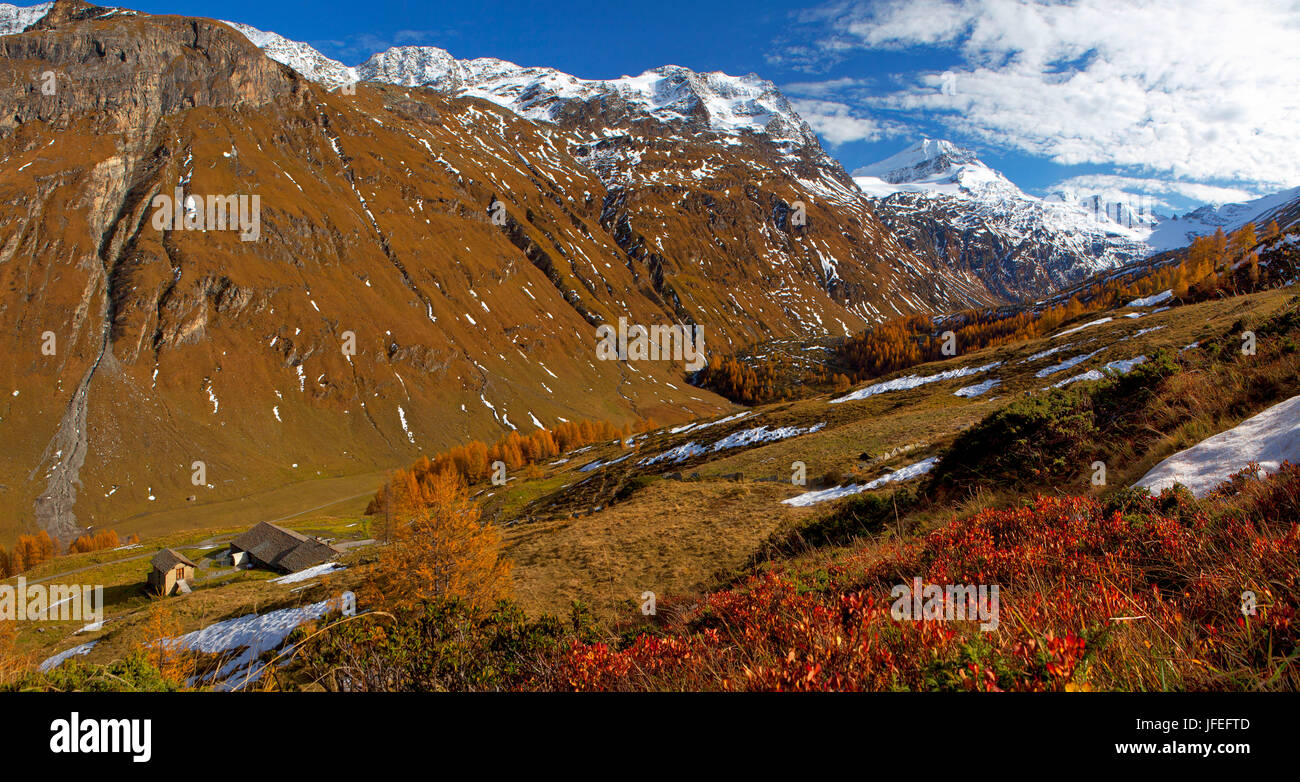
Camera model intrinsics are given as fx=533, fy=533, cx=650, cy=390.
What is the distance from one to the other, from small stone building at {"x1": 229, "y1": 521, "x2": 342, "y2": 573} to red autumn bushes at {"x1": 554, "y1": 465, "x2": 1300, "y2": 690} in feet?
241

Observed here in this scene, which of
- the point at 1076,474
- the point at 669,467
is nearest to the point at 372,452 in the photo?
the point at 669,467

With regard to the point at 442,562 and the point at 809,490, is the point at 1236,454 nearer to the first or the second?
the point at 809,490

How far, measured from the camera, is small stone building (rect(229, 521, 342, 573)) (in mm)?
65500

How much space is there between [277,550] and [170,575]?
10.8 metres

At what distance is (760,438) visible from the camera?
166ft

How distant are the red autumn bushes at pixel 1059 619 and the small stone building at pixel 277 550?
7350 centimetres

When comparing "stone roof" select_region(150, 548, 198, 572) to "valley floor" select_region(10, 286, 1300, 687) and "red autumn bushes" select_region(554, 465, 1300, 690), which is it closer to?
"valley floor" select_region(10, 286, 1300, 687)

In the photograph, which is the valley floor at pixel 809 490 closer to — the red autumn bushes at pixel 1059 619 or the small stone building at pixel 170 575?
the red autumn bushes at pixel 1059 619

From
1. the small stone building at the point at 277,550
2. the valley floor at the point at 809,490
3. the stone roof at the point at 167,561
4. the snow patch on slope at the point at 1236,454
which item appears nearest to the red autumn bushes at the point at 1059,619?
the valley floor at the point at 809,490

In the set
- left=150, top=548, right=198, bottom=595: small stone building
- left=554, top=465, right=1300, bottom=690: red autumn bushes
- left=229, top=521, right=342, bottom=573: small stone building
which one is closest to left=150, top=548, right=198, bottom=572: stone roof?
left=150, top=548, right=198, bottom=595: small stone building

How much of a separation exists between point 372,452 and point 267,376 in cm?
4640

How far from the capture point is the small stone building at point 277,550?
65.5 m

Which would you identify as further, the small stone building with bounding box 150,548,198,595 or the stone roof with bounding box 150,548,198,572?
the stone roof with bounding box 150,548,198,572
